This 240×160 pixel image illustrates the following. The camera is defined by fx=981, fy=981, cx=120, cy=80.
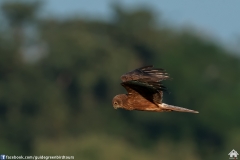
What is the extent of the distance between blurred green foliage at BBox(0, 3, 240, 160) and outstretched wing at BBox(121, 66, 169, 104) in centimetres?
2420

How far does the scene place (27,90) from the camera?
171ft

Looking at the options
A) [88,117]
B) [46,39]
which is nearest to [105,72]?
[88,117]

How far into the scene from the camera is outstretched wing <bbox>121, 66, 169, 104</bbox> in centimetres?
1487

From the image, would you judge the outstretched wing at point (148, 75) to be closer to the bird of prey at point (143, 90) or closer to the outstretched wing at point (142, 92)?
the bird of prey at point (143, 90)

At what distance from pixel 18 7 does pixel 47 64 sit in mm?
5955

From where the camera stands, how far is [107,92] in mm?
52156

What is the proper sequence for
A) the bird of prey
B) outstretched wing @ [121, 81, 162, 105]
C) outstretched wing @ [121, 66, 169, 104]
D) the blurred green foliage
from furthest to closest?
the blurred green foliage
outstretched wing @ [121, 81, 162, 105]
the bird of prey
outstretched wing @ [121, 66, 169, 104]

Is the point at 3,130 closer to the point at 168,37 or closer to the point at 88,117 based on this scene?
the point at 88,117

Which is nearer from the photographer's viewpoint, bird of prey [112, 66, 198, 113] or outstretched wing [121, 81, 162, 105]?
bird of prey [112, 66, 198, 113]

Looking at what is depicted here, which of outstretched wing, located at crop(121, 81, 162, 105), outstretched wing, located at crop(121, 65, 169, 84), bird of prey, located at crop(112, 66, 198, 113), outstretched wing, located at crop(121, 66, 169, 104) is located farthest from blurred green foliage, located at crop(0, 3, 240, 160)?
outstretched wing, located at crop(121, 65, 169, 84)

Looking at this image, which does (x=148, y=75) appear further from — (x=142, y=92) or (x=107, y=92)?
(x=107, y=92)

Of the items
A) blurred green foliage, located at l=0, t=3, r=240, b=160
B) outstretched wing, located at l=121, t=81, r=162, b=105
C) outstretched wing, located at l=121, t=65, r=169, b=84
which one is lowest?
outstretched wing, located at l=121, t=81, r=162, b=105

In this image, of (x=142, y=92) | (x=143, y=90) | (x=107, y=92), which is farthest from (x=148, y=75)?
(x=107, y=92)

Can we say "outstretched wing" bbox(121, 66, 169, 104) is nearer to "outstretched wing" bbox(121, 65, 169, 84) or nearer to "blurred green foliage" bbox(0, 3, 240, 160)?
"outstretched wing" bbox(121, 65, 169, 84)
